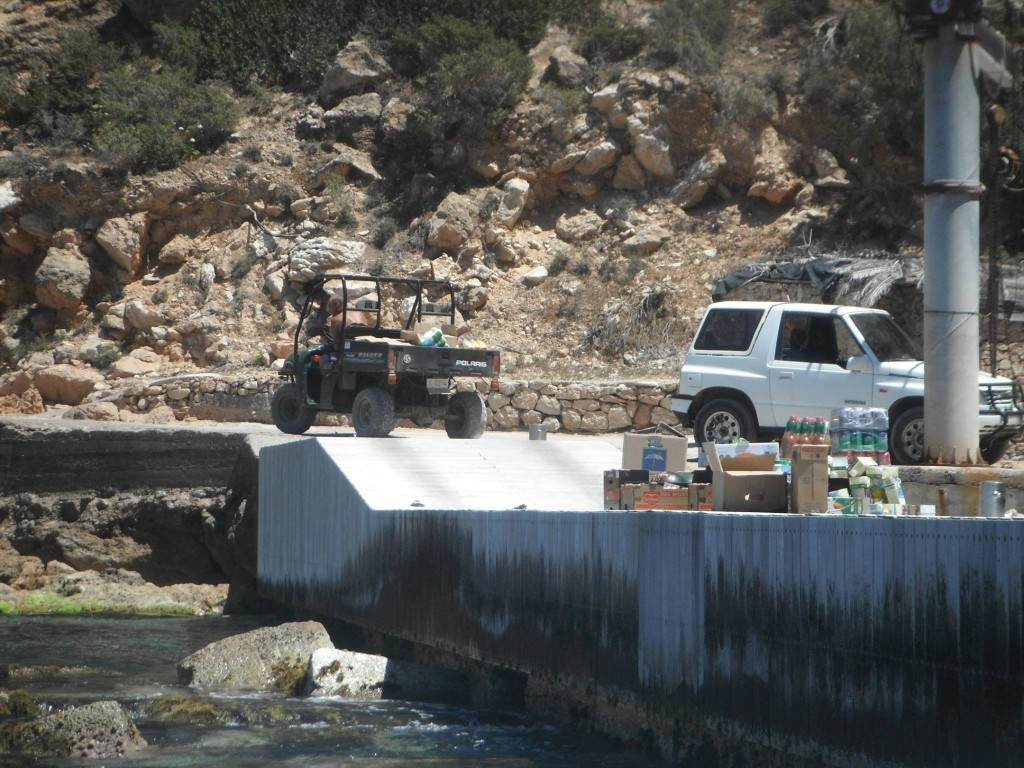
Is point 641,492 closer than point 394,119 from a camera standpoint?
Yes

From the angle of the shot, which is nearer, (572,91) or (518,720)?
(518,720)

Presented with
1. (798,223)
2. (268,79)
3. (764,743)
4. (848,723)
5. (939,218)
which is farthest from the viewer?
(268,79)

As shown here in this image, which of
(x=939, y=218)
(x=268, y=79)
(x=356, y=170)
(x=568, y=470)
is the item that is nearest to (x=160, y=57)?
(x=268, y=79)

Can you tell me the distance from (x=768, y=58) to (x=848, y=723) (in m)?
23.7

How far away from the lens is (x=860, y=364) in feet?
42.7

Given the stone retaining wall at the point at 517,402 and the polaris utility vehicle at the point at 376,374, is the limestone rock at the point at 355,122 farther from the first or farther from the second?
the polaris utility vehicle at the point at 376,374

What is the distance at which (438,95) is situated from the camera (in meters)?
28.2

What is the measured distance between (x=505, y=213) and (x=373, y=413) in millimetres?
11781

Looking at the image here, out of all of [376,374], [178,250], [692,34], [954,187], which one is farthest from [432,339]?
[692,34]

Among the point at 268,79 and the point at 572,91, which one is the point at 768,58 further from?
the point at 268,79

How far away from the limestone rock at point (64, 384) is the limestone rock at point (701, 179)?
1245 cm

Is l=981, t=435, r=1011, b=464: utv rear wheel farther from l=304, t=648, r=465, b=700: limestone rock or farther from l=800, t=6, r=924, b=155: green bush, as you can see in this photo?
l=800, t=6, r=924, b=155: green bush

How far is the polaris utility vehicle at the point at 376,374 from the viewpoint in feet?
49.8

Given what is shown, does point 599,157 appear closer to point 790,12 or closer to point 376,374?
point 790,12
